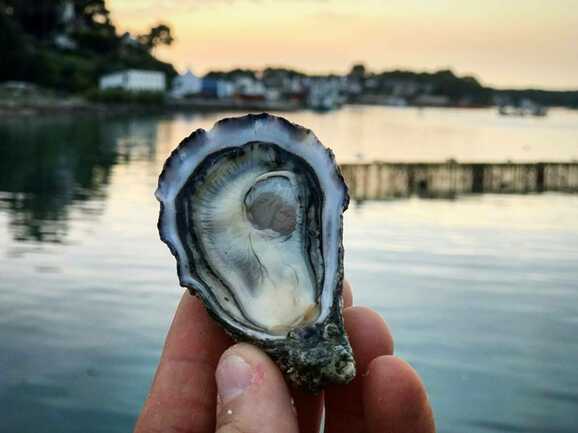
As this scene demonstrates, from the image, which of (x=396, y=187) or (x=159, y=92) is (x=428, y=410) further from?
(x=159, y=92)

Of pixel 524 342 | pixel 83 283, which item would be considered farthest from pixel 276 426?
pixel 83 283

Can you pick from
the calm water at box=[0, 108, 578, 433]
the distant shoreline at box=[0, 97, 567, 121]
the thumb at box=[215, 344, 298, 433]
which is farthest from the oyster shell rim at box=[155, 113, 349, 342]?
the distant shoreline at box=[0, 97, 567, 121]

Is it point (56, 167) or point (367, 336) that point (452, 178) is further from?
point (367, 336)

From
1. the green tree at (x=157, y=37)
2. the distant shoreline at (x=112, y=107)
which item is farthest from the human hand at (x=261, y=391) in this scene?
the green tree at (x=157, y=37)

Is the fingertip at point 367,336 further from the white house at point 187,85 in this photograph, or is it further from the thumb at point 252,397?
the white house at point 187,85

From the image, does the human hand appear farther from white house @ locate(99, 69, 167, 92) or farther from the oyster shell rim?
white house @ locate(99, 69, 167, 92)

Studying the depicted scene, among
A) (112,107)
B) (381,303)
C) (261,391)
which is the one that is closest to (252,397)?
(261,391)
